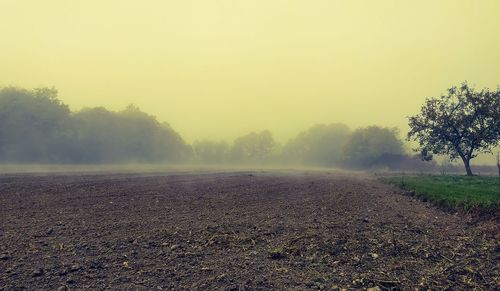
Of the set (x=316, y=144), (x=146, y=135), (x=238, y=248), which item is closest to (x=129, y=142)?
(x=146, y=135)

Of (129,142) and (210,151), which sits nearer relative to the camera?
(129,142)

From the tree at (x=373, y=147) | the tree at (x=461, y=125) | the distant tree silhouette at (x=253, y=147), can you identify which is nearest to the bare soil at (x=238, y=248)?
the tree at (x=461, y=125)

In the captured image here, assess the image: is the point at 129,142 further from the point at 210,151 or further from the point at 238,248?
the point at 238,248

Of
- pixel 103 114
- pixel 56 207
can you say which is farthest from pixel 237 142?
pixel 56 207

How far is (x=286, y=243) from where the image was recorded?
8.38m

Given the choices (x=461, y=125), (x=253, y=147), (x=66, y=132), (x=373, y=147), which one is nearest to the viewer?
(x=461, y=125)

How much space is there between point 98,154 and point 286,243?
278 ft

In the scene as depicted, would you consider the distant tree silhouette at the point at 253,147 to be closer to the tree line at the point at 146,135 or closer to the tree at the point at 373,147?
the tree line at the point at 146,135

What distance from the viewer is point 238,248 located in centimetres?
806

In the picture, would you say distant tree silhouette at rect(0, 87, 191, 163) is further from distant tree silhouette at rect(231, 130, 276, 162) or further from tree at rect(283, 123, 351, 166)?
tree at rect(283, 123, 351, 166)

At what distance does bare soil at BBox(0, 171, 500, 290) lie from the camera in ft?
20.0

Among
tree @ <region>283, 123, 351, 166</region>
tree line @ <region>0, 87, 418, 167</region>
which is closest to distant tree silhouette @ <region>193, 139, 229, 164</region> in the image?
tree line @ <region>0, 87, 418, 167</region>

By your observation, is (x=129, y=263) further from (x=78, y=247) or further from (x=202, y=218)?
(x=202, y=218)

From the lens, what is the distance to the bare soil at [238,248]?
20.0 feet
